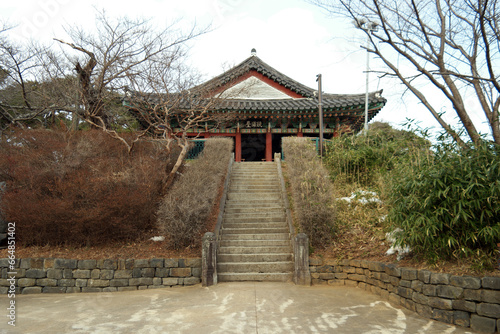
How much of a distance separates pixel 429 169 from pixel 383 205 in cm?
284

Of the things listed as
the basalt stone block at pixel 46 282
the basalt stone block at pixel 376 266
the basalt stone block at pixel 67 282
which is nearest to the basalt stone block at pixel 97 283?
the basalt stone block at pixel 67 282

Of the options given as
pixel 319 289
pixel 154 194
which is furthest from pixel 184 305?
pixel 154 194

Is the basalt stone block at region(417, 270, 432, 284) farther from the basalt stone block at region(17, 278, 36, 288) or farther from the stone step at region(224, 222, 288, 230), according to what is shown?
the basalt stone block at region(17, 278, 36, 288)

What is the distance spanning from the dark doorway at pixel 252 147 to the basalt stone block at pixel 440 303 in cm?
1361

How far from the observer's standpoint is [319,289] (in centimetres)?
633

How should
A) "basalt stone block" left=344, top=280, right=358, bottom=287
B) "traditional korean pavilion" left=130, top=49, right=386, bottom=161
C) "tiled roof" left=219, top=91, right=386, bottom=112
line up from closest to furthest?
"basalt stone block" left=344, top=280, right=358, bottom=287, "tiled roof" left=219, top=91, right=386, bottom=112, "traditional korean pavilion" left=130, top=49, right=386, bottom=161

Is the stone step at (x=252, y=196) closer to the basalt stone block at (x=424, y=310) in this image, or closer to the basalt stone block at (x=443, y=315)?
the basalt stone block at (x=424, y=310)

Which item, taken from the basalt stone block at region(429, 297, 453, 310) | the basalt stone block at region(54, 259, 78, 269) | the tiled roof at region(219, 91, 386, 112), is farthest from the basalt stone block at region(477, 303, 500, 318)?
the tiled roof at region(219, 91, 386, 112)

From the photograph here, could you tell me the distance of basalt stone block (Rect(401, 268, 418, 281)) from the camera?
16.9 feet

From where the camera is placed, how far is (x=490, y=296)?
436 cm

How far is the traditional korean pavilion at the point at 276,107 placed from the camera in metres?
14.0

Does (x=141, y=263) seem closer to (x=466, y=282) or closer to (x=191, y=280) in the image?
(x=191, y=280)

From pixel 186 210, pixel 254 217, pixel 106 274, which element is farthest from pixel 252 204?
pixel 106 274

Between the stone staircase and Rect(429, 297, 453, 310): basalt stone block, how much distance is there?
8.94 ft
